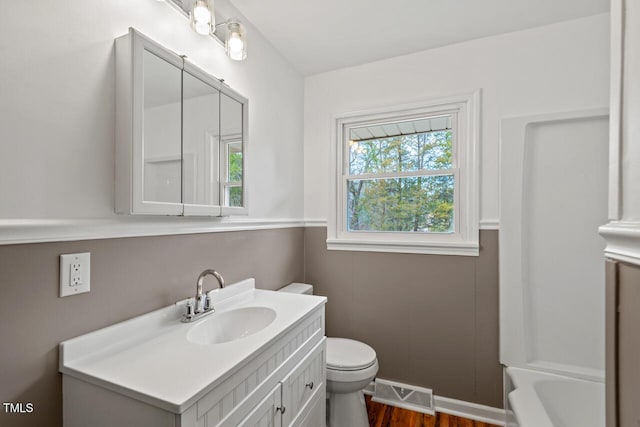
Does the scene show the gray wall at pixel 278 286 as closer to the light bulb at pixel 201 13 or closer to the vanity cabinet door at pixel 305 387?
the vanity cabinet door at pixel 305 387

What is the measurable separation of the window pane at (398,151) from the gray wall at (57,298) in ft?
4.32

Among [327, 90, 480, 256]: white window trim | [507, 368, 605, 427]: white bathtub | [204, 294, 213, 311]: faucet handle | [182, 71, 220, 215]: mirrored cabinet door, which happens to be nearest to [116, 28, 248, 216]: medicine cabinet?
[182, 71, 220, 215]: mirrored cabinet door

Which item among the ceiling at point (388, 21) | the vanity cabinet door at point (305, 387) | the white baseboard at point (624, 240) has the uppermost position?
the ceiling at point (388, 21)

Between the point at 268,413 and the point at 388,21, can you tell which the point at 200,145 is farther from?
the point at 388,21

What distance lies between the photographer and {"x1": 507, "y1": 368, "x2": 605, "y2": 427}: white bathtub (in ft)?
4.78

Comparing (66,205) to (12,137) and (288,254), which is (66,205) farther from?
(288,254)

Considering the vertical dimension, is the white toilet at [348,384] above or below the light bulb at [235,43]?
below

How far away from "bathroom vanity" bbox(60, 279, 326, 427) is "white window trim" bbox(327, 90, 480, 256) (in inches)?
35.2

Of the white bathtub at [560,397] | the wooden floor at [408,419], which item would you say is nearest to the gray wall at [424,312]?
the wooden floor at [408,419]

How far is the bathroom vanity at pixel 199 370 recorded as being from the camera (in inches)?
29.9

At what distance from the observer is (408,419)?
6.12 feet

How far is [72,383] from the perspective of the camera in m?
0.86

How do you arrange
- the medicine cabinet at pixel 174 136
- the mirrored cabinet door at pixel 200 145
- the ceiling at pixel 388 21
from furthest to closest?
1. the ceiling at pixel 388 21
2. the mirrored cabinet door at pixel 200 145
3. the medicine cabinet at pixel 174 136

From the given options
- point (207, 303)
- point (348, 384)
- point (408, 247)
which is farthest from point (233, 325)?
point (408, 247)
